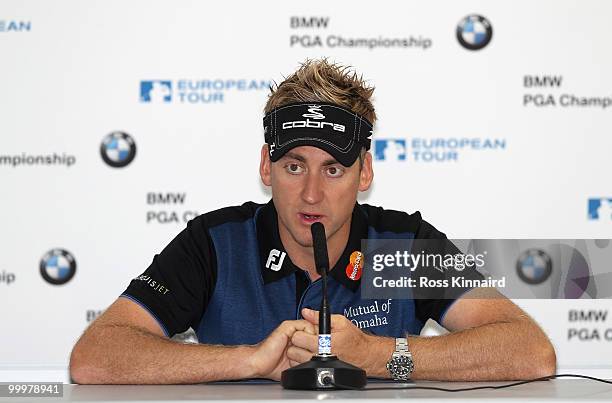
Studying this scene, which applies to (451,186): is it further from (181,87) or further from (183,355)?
(183,355)

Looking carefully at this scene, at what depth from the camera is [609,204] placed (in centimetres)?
337

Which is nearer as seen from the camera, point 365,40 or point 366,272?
point 366,272

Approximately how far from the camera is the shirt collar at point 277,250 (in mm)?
2559

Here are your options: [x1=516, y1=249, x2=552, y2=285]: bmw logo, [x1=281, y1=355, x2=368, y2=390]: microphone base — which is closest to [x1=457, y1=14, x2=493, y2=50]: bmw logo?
[x1=516, y1=249, x2=552, y2=285]: bmw logo

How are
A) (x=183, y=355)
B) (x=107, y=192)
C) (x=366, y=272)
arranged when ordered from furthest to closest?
1. (x=107, y=192)
2. (x=366, y=272)
3. (x=183, y=355)

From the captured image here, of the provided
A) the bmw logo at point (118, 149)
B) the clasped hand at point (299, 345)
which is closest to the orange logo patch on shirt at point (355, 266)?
the clasped hand at point (299, 345)

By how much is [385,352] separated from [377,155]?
1402mm

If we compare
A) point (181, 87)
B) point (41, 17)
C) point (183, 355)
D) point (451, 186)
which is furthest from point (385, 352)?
point (41, 17)

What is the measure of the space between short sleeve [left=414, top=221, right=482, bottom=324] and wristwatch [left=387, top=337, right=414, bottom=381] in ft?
1.42

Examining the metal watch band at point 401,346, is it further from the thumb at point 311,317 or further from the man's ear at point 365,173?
the man's ear at point 365,173

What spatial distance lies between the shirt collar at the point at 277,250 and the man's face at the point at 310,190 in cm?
10

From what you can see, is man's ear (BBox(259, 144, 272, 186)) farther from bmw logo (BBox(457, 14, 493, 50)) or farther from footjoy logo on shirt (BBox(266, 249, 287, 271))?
bmw logo (BBox(457, 14, 493, 50))

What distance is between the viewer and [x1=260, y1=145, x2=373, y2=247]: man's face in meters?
2.41

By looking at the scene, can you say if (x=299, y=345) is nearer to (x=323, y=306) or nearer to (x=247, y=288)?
(x=323, y=306)
